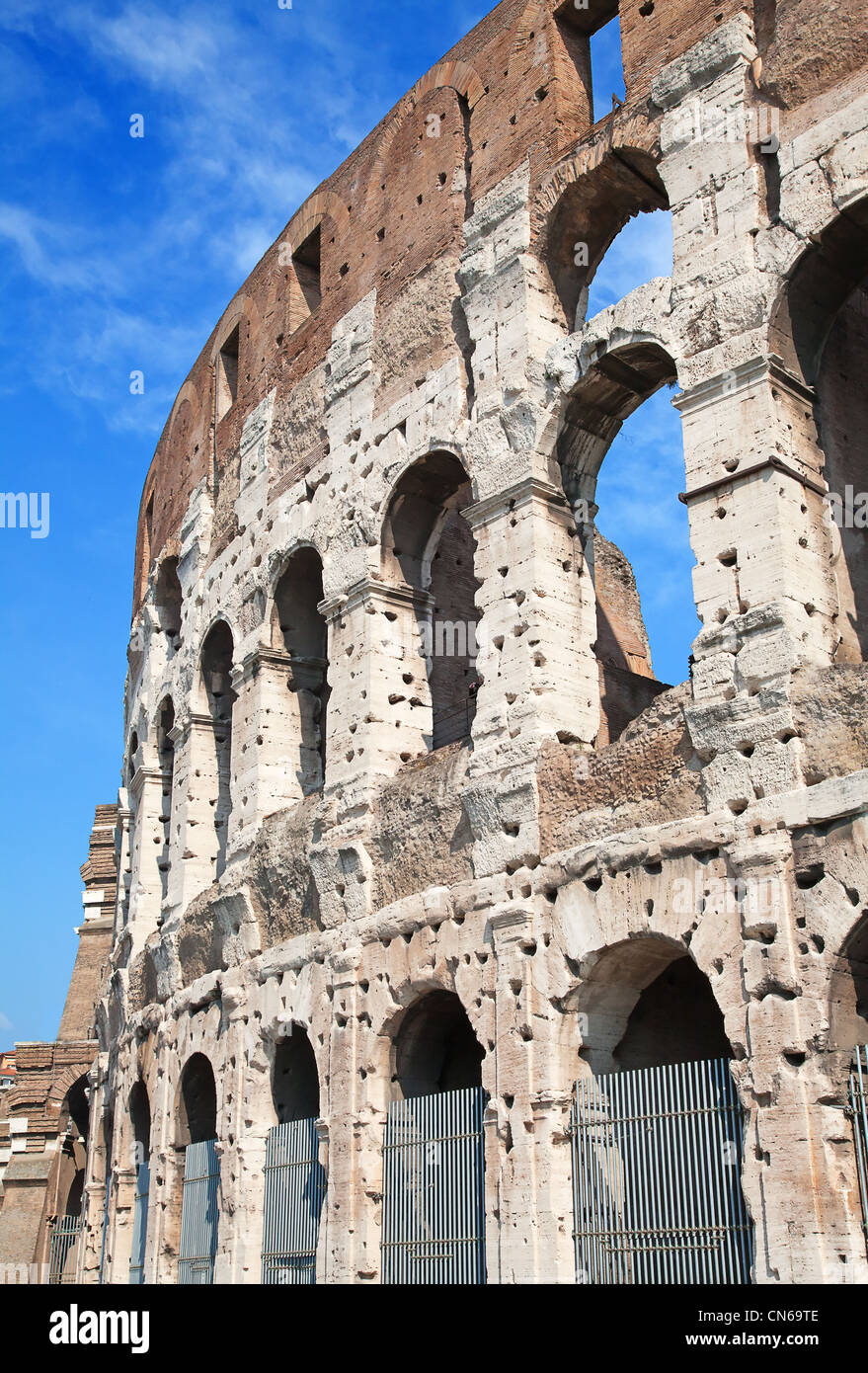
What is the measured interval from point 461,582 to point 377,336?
2861 mm

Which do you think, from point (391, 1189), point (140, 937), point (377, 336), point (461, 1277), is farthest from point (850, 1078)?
point (140, 937)

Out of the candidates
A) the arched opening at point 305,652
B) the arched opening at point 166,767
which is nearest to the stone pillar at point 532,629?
the arched opening at point 305,652

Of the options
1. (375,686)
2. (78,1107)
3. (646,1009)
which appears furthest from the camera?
(78,1107)

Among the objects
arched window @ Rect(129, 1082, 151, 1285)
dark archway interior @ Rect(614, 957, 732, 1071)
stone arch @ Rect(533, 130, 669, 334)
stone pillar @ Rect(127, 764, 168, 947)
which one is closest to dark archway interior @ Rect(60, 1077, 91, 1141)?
stone pillar @ Rect(127, 764, 168, 947)

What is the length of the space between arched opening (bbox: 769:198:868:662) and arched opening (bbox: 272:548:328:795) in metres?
5.41

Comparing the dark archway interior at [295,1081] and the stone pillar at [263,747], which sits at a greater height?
the stone pillar at [263,747]

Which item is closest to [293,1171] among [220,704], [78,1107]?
[220,704]

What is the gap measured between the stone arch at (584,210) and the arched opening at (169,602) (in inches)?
294

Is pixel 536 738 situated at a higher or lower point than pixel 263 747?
lower

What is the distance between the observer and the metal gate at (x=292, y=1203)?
10.7m

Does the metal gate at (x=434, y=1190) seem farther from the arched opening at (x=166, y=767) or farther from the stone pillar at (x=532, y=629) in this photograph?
the arched opening at (x=166, y=767)

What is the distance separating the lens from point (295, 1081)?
39.3 ft

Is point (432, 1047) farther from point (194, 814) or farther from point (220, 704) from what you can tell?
point (220, 704)

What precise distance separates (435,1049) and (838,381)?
5.31 metres
